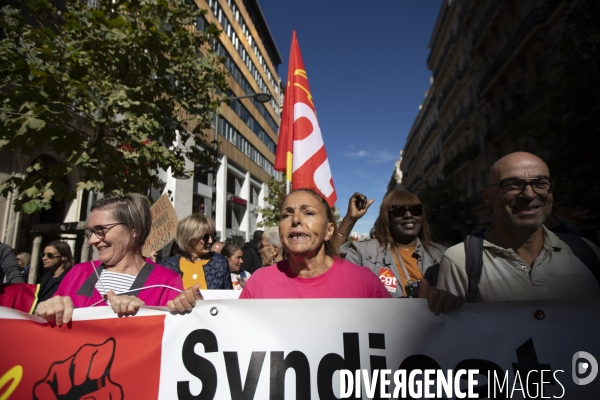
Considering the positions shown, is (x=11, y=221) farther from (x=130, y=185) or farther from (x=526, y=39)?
(x=526, y=39)

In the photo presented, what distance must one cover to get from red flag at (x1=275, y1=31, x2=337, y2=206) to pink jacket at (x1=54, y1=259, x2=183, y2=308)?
2090 mm

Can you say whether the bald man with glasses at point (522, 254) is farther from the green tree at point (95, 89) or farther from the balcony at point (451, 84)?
the balcony at point (451, 84)

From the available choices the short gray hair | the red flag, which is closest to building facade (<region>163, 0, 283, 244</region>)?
the red flag

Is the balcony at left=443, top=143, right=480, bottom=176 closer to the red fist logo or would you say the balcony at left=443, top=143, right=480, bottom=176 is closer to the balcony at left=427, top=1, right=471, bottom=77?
the balcony at left=427, top=1, right=471, bottom=77

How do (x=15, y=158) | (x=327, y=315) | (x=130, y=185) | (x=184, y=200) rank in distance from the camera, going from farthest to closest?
(x=184, y=200)
(x=15, y=158)
(x=130, y=185)
(x=327, y=315)

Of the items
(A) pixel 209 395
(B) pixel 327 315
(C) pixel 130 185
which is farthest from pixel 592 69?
(C) pixel 130 185

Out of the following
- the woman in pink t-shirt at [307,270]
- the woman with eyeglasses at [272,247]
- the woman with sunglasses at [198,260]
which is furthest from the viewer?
the woman with eyeglasses at [272,247]

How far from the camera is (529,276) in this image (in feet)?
5.84

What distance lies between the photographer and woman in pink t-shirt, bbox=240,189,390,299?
1.93 meters

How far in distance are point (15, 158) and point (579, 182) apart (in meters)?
11.0

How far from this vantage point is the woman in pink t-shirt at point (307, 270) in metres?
1.93

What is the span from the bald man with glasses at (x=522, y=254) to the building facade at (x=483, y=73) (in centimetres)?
1207

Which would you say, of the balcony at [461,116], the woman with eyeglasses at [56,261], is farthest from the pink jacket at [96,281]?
the balcony at [461,116]

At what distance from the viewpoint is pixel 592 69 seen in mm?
5523
